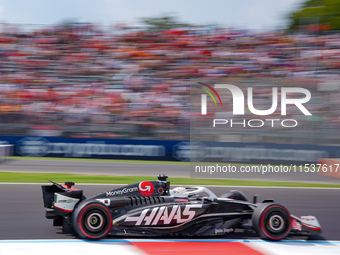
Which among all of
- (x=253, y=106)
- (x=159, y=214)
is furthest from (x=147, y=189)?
(x=253, y=106)

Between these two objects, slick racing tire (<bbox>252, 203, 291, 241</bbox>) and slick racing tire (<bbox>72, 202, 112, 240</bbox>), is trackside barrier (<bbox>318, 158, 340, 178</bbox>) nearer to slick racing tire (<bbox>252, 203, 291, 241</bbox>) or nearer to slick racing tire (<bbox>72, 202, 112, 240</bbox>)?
slick racing tire (<bbox>252, 203, 291, 241</bbox>)

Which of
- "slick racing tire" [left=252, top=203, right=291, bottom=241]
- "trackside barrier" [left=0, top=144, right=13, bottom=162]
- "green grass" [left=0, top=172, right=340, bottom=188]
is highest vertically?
"trackside barrier" [left=0, top=144, right=13, bottom=162]

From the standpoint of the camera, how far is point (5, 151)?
13.6 meters

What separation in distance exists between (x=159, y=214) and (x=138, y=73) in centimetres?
1109

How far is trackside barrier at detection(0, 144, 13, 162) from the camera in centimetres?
1341

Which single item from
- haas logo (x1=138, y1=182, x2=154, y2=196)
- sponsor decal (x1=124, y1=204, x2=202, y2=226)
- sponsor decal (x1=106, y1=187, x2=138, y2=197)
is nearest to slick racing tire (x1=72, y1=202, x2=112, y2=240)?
sponsor decal (x1=124, y1=204, x2=202, y2=226)

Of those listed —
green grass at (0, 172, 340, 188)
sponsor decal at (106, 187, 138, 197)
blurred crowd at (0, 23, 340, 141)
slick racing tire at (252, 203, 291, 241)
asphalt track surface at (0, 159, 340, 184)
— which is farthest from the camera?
blurred crowd at (0, 23, 340, 141)

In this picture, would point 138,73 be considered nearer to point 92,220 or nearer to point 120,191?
point 120,191

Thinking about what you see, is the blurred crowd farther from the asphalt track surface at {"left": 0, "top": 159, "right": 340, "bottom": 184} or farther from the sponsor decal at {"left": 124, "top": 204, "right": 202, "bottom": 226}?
the sponsor decal at {"left": 124, "top": 204, "right": 202, "bottom": 226}

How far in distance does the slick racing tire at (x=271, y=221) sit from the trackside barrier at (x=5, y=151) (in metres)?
9.77

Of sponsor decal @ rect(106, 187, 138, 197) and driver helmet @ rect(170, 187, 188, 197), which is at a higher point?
sponsor decal @ rect(106, 187, 138, 197)

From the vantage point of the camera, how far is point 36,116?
1466 cm

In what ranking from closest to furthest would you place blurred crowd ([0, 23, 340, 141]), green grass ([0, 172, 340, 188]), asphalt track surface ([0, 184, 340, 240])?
1. asphalt track surface ([0, 184, 340, 240])
2. green grass ([0, 172, 340, 188])
3. blurred crowd ([0, 23, 340, 141])

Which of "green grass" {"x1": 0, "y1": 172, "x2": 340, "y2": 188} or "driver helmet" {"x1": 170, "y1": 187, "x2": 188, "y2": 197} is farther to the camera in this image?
"green grass" {"x1": 0, "y1": 172, "x2": 340, "y2": 188}
